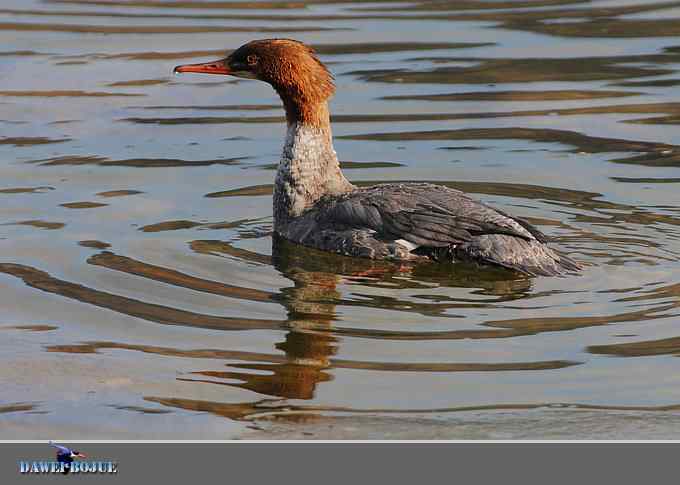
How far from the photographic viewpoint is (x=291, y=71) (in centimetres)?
981

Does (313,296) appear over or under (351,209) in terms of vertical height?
under

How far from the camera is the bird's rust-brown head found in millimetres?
9805

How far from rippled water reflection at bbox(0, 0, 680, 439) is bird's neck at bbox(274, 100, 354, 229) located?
30cm

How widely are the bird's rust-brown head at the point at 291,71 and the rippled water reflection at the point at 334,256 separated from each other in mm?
803

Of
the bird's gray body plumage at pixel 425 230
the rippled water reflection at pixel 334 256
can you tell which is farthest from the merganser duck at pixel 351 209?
the rippled water reflection at pixel 334 256

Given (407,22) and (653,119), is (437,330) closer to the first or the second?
(653,119)

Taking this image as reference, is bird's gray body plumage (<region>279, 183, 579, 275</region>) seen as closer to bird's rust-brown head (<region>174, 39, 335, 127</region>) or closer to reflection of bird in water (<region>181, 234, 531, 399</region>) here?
reflection of bird in water (<region>181, 234, 531, 399</region>)

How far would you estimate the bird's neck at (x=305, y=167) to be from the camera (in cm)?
977

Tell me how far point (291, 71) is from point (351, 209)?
112cm

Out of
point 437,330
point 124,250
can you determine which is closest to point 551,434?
point 437,330
